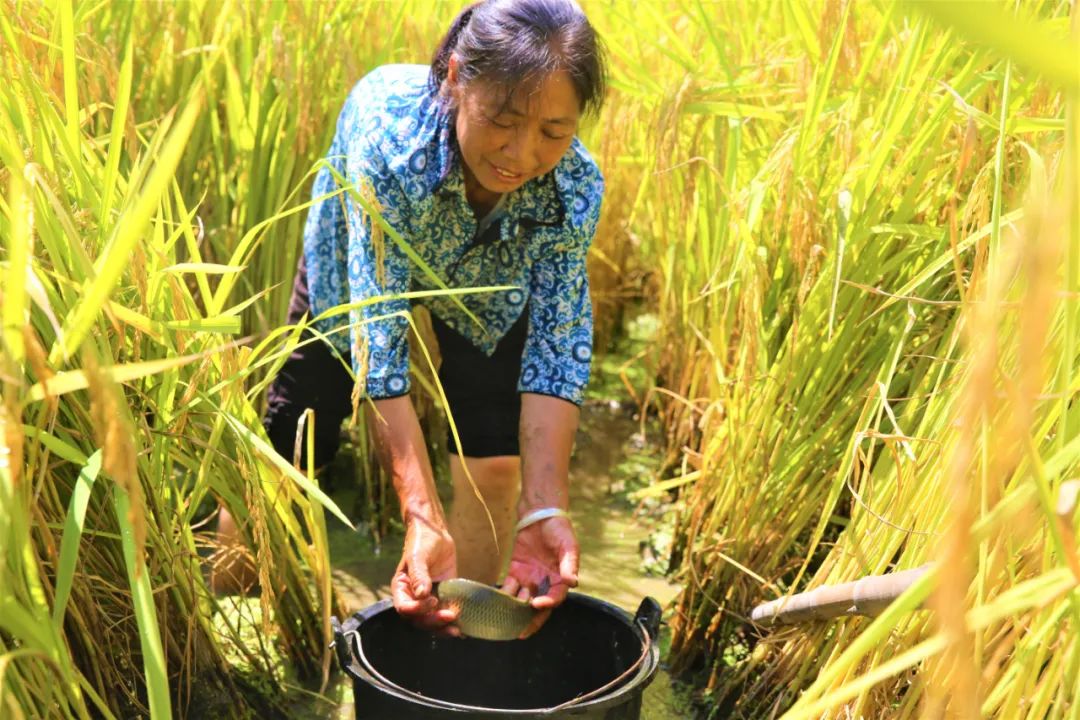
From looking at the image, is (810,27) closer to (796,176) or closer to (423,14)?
(796,176)

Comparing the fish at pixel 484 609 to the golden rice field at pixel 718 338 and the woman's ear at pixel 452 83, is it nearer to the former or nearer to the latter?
the golden rice field at pixel 718 338

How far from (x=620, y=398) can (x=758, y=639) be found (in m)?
1.44

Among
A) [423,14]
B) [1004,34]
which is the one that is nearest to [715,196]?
[423,14]

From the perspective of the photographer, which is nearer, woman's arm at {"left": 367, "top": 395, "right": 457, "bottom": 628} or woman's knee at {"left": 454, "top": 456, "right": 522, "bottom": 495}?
woman's arm at {"left": 367, "top": 395, "right": 457, "bottom": 628}

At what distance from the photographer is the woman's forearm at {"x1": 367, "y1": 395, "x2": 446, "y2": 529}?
1.62m

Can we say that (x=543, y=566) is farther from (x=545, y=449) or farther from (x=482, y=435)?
(x=482, y=435)

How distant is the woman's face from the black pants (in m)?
0.46

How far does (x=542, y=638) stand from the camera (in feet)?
5.80

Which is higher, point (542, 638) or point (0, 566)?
point (0, 566)

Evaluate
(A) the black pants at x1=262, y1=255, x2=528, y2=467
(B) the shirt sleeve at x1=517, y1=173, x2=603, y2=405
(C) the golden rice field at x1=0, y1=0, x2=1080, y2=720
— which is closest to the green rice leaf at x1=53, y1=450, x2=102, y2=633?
(C) the golden rice field at x1=0, y1=0, x2=1080, y2=720

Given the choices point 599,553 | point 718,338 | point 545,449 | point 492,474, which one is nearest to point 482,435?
point 492,474

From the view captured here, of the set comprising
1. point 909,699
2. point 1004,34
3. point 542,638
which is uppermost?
point 1004,34

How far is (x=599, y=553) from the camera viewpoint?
98.4 inches

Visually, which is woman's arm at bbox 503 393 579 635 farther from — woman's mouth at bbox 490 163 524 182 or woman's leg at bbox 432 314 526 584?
woman's mouth at bbox 490 163 524 182
